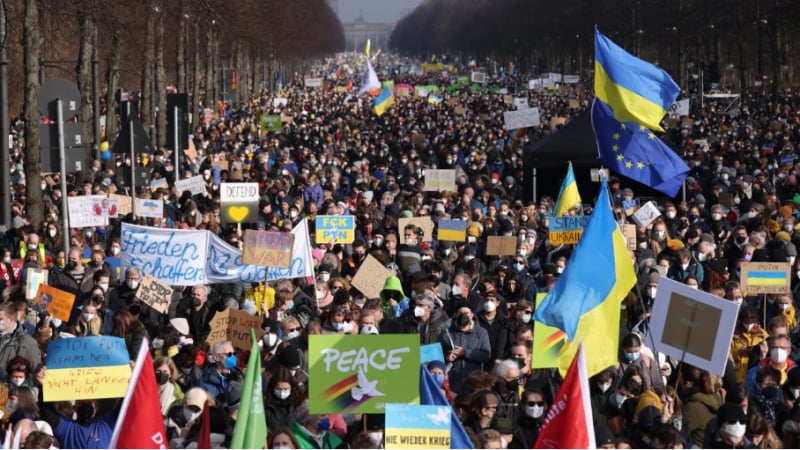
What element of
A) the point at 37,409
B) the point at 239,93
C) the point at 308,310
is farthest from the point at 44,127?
the point at 239,93

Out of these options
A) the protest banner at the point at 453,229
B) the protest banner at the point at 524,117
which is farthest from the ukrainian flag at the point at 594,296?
the protest banner at the point at 524,117

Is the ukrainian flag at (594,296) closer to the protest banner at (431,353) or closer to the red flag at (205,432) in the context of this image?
the protest banner at (431,353)

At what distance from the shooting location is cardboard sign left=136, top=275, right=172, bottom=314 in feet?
46.2

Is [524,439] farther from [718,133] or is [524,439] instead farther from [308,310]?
[718,133]

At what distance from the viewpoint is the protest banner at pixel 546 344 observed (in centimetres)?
1109

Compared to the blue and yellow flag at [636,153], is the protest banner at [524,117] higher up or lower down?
lower down

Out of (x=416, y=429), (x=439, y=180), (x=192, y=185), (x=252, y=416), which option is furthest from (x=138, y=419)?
(x=439, y=180)

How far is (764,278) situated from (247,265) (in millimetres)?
4695

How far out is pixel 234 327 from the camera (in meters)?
12.5

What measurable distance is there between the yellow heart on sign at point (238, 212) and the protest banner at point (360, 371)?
33.4 ft

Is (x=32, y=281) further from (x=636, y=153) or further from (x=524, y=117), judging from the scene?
(x=524, y=117)

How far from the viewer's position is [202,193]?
24.8m

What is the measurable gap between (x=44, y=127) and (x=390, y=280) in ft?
23.4

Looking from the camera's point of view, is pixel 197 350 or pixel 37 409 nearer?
pixel 37 409
